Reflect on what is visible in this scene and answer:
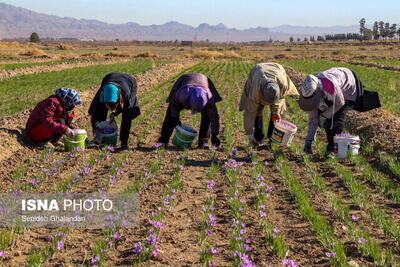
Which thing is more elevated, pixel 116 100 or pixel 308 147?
pixel 116 100

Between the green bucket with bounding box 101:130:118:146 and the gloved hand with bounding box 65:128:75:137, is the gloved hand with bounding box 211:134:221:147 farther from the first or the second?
the gloved hand with bounding box 65:128:75:137

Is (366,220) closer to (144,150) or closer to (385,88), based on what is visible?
(144,150)

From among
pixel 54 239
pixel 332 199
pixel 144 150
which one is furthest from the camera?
pixel 144 150

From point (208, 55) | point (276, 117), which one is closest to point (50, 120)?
point (276, 117)

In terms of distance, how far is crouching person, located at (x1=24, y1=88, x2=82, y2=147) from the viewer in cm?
709

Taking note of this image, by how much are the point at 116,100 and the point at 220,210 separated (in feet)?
9.57

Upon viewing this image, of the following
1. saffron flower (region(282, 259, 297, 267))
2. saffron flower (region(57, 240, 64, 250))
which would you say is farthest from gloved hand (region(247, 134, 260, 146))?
saffron flower (region(57, 240, 64, 250))

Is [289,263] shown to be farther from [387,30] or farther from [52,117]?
[387,30]

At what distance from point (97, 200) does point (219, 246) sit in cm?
184

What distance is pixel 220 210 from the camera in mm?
5148

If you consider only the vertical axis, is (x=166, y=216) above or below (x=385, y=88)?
below

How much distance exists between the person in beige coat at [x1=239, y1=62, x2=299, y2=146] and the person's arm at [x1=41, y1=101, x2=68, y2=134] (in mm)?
3442

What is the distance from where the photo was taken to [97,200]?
5129 millimetres

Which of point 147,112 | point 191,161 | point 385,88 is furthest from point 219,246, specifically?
point 385,88
